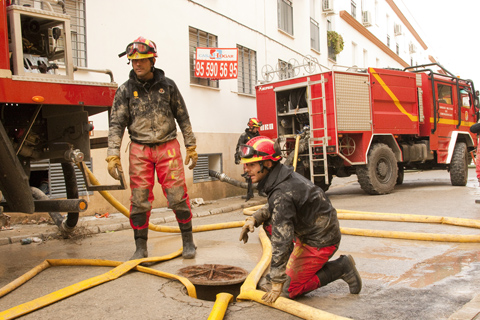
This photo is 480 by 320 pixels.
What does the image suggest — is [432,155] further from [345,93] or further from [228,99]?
[228,99]

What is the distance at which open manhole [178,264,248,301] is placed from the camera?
404cm

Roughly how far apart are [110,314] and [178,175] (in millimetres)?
1903

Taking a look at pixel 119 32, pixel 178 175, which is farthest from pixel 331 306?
pixel 119 32

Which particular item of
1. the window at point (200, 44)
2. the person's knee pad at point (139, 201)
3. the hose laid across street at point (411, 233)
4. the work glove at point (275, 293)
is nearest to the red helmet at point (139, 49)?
the person's knee pad at point (139, 201)

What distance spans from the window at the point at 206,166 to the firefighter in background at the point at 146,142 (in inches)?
260

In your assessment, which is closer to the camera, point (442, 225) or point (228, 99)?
point (442, 225)

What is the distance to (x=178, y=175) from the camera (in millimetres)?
4918

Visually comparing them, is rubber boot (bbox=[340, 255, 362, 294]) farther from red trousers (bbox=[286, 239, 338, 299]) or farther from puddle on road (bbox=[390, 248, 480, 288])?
puddle on road (bbox=[390, 248, 480, 288])

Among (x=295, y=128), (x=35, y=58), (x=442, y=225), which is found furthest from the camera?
(x=295, y=128)

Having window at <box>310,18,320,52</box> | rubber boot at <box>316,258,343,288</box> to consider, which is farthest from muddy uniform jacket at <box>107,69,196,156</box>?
window at <box>310,18,320,52</box>

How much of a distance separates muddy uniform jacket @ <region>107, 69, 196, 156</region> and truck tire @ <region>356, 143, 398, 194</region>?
6905 mm

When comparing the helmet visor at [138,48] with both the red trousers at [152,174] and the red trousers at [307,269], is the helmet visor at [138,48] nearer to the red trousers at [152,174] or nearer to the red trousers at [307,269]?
the red trousers at [152,174]

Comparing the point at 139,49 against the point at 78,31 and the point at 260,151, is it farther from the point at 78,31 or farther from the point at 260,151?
the point at 78,31

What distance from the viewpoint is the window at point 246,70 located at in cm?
1410
